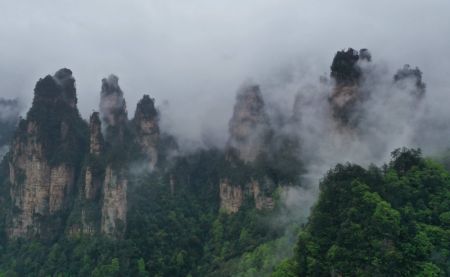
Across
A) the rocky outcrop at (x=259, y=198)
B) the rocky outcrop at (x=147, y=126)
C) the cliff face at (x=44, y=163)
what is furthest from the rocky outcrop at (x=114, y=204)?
the rocky outcrop at (x=259, y=198)

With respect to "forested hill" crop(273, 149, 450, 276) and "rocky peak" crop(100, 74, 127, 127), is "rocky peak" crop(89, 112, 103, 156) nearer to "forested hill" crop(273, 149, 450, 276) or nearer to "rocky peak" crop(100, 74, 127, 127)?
"rocky peak" crop(100, 74, 127, 127)

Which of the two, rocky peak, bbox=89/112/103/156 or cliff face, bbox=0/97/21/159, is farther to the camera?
cliff face, bbox=0/97/21/159

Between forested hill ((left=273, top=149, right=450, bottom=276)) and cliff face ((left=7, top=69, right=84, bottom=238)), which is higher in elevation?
cliff face ((left=7, top=69, right=84, bottom=238))

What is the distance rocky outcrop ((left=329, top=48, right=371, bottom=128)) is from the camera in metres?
85.7

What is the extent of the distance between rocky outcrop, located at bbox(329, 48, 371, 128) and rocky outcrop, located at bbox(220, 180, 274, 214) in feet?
60.8

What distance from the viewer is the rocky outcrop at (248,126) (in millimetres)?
100938

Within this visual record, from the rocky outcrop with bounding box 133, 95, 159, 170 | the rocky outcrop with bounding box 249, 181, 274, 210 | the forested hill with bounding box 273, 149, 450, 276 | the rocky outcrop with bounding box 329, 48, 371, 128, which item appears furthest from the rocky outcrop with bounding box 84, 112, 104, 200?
the forested hill with bounding box 273, 149, 450, 276

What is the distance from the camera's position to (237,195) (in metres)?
96.8

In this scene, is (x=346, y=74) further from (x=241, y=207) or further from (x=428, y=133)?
(x=241, y=207)

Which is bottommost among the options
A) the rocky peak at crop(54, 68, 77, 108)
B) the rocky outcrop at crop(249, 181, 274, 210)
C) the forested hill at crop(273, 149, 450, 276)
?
the forested hill at crop(273, 149, 450, 276)

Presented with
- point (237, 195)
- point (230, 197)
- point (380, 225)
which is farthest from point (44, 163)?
point (380, 225)

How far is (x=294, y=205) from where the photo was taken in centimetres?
8450

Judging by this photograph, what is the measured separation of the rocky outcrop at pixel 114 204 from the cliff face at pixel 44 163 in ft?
39.9

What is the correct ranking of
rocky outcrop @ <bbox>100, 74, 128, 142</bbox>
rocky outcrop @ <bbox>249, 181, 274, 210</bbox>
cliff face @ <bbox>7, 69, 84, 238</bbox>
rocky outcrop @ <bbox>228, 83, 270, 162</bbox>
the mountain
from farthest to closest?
rocky outcrop @ <bbox>100, 74, 128, 142</bbox> < rocky outcrop @ <bbox>228, 83, 270, 162</bbox> < cliff face @ <bbox>7, 69, 84, 238</bbox> < rocky outcrop @ <bbox>249, 181, 274, 210</bbox> < the mountain
